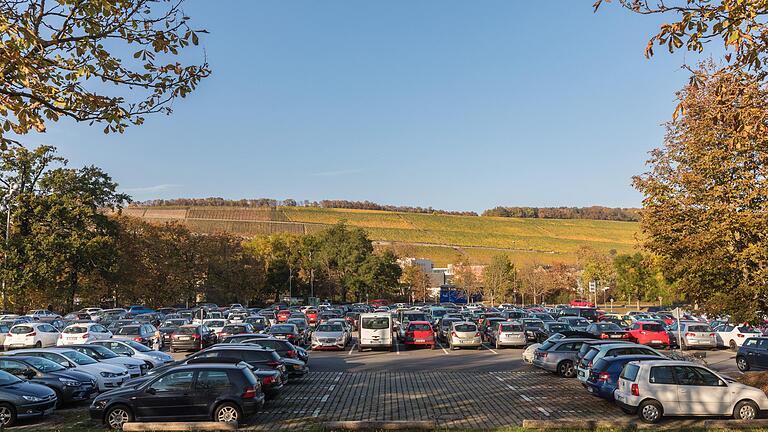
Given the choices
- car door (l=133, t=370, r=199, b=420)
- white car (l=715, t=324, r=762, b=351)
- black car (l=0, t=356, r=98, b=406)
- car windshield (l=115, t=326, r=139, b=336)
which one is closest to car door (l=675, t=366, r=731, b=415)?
car door (l=133, t=370, r=199, b=420)

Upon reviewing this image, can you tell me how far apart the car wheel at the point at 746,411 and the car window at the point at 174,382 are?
1290cm

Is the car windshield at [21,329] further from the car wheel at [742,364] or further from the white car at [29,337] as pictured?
the car wheel at [742,364]

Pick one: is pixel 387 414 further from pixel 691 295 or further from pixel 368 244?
pixel 368 244

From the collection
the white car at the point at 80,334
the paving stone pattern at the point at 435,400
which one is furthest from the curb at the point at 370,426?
the white car at the point at 80,334

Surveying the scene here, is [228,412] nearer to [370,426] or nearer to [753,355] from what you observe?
[370,426]

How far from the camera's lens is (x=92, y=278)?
2527 inches

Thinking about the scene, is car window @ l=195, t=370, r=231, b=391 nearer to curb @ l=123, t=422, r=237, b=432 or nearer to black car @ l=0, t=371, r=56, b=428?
curb @ l=123, t=422, r=237, b=432

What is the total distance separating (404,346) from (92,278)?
4340 cm

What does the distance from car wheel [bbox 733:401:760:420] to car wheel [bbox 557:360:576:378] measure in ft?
27.2

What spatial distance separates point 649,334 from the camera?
33.8 m

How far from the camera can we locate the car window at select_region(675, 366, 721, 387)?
1472 cm

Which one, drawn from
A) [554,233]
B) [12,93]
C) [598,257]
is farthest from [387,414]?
[554,233]

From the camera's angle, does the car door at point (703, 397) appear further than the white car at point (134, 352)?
No

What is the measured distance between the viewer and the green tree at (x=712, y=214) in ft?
57.4
